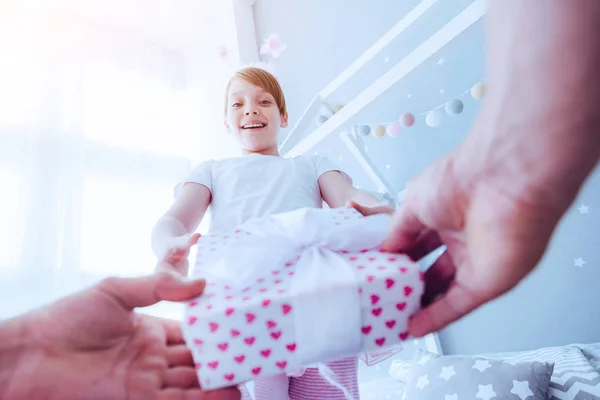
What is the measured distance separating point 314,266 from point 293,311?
0.06 metres

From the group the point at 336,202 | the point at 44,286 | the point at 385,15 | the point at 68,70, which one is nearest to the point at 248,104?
the point at 336,202

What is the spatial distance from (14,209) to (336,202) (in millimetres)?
1522

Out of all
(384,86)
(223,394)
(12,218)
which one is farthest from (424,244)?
(12,218)

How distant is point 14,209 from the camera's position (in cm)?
179

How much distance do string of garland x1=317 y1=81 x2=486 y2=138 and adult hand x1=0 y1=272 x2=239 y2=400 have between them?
1.07 metres

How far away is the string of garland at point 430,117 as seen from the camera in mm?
1247

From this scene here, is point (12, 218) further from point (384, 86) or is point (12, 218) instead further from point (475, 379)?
point (475, 379)

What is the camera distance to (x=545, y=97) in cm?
35

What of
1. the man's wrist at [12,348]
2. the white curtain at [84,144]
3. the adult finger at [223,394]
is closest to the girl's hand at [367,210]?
the adult finger at [223,394]

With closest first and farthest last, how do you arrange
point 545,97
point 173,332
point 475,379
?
point 545,97 → point 173,332 → point 475,379

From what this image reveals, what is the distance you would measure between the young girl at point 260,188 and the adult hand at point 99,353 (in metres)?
0.19

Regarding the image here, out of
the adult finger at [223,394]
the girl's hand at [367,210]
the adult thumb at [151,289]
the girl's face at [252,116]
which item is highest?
the girl's face at [252,116]

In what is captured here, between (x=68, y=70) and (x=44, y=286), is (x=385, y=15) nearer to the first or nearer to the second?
(x=68, y=70)

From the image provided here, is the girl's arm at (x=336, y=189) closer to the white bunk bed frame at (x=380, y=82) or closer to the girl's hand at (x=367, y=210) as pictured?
the girl's hand at (x=367, y=210)
